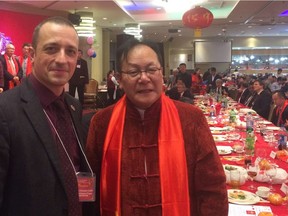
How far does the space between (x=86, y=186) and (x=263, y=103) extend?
248 inches

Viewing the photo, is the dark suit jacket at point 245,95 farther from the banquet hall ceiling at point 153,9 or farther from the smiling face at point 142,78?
the smiling face at point 142,78

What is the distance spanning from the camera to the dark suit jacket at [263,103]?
707 centimetres

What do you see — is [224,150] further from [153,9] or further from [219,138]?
[153,9]

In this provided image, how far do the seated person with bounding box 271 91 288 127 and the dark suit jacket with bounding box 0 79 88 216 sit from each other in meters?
5.07

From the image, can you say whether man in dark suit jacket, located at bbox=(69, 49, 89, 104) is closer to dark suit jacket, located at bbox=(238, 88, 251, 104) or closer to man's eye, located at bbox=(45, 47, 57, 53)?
dark suit jacket, located at bbox=(238, 88, 251, 104)


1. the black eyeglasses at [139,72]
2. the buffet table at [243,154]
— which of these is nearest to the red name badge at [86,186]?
the black eyeglasses at [139,72]

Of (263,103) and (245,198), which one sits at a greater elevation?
(263,103)

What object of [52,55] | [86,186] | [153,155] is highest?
[52,55]

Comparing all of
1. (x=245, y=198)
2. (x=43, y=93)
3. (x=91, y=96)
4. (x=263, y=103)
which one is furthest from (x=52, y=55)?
(x=91, y=96)

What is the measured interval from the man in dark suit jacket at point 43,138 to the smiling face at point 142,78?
0.25m

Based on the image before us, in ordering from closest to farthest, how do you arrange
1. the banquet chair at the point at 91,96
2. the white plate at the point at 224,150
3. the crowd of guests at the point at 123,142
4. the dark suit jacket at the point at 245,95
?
the crowd of guests at the point at 123,142
the white plate at the point at 224,150
the dark suit jacket at the point at 245,95
the banquet chair at the point at 91,96

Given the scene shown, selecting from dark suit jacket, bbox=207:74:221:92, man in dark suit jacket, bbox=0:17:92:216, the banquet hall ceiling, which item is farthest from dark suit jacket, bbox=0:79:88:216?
dark suit jacket, bbox=207:74:221:92

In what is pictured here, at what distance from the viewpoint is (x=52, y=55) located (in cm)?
143

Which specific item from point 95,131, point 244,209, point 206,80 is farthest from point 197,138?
point 206,80
